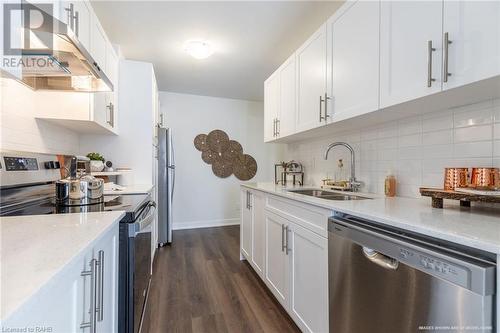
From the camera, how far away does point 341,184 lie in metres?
2.01

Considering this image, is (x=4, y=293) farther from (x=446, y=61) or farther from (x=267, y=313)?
(x=267, y=313)

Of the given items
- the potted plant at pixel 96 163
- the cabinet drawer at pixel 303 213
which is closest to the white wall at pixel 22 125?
the potted plant at pixel 96 163

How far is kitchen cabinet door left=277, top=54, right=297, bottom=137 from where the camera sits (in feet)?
7.39

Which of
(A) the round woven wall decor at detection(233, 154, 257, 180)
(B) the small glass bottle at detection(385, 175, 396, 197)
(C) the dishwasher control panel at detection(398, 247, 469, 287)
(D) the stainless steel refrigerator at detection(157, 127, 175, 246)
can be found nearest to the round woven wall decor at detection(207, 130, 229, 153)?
(A) the round woven wall decor at detection(233, 154, 257, 180)

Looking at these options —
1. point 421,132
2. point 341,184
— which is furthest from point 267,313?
point 421,132

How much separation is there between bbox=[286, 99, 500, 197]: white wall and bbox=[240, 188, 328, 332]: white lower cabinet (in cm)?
70

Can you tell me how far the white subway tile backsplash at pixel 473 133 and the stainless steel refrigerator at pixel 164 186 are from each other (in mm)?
3033

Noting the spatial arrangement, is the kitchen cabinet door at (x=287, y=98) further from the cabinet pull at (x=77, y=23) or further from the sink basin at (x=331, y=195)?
the cabinet pull at (x=77, y=23)

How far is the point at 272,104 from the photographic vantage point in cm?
276

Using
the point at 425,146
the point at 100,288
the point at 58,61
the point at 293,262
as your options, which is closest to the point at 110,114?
the point at 58,61

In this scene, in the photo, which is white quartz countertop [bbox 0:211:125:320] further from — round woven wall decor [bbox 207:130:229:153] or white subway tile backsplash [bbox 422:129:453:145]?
round woven wall decor [bbox 207:130:229:153]

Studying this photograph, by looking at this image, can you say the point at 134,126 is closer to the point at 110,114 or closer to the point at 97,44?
the point at 110,114

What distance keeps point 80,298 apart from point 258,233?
1.66 metres

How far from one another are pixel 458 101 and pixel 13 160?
7.49ft
